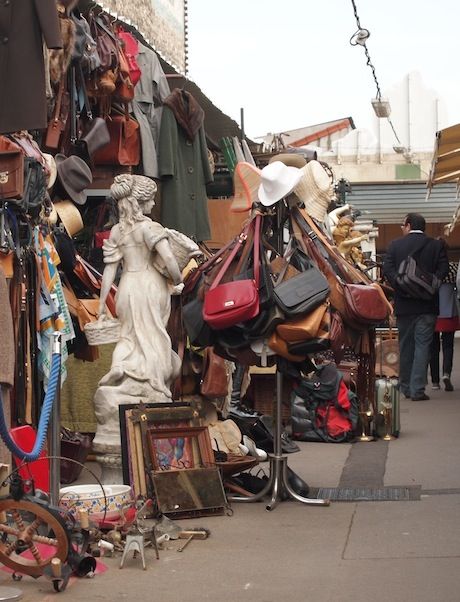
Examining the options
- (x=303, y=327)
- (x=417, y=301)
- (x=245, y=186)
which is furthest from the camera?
(x=417, y=301)

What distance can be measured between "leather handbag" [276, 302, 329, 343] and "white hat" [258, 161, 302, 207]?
86cm

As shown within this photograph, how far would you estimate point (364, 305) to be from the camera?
795cm

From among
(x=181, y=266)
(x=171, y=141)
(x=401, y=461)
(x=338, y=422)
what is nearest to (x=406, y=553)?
(x=181, y=266)

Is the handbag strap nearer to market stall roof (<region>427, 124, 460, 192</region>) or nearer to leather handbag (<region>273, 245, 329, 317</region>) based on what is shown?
leather handbag (<region>273, 245, 329, 317</region>)

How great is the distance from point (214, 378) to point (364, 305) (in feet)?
6.69

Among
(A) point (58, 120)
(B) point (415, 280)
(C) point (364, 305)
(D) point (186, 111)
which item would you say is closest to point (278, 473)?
(C) point (364, 305)

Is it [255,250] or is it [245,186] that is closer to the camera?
[255,250]

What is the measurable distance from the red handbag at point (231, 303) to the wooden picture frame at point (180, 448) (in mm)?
769

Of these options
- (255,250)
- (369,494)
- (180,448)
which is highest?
(255,250)

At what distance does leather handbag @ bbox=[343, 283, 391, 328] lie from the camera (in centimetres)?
793

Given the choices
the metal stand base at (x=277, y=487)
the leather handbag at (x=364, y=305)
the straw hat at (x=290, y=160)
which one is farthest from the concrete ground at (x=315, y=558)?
the straw hat at (x=290, y=160)

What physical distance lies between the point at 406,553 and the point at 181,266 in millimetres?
3061

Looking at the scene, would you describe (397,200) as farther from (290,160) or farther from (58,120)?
(290,160)

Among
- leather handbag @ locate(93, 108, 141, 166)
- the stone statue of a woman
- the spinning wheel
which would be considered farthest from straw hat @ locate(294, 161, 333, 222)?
leather handbag @ locate(93, 108, 141, 166)
